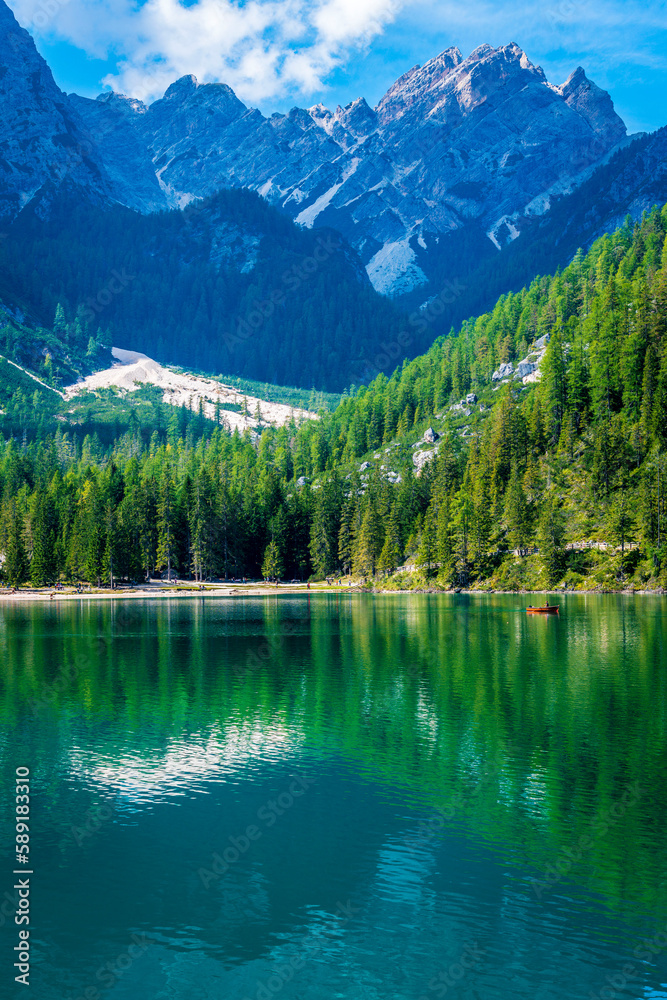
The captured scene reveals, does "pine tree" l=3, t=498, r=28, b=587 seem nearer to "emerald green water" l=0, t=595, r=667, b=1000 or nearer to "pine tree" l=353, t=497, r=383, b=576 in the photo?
"pine tree" l=353, t=497, r=383, b=576

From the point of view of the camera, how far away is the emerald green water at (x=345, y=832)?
1825 centimetres

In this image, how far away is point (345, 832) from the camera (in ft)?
86.0

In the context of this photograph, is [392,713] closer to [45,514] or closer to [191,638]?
[191,638]

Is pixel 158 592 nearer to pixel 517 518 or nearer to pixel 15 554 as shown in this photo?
pixel 15 554

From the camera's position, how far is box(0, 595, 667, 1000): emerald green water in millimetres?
18250

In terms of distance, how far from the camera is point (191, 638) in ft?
269

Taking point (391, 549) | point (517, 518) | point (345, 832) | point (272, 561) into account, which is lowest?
point (345, 832)

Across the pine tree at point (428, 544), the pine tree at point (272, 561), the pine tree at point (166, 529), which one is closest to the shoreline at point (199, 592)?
the pine tree at point (272, 561)

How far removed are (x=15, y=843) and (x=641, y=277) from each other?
7205 inches

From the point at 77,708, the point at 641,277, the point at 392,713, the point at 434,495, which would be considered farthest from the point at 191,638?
the point at 641,277

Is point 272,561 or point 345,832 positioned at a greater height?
point 272,561

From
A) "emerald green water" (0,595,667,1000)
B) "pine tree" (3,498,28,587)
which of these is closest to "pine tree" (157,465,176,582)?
"pine tree" (3,498,28,587)

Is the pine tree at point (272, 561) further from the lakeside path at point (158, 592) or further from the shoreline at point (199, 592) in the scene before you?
the lakeside path at point (158, 592)

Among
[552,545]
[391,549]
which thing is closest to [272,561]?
[391,549]
